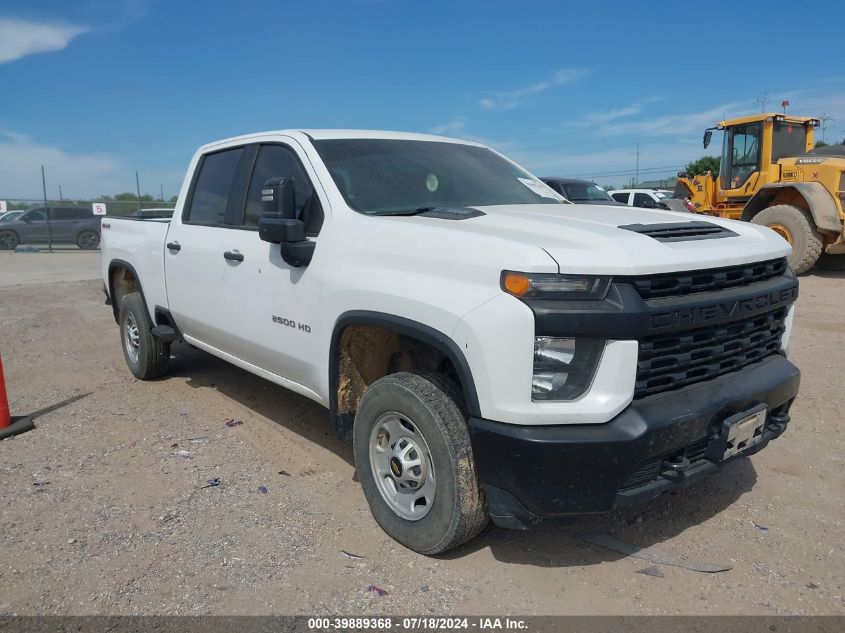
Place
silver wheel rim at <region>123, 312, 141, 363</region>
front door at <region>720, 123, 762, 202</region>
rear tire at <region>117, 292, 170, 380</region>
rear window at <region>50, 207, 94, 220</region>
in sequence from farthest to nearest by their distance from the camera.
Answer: rear window at <region>50, 207, 94, 220</region>, front door at <region>720, 123, 762, 202</region>, silver wheel rim at <region>123, 312, 141, 363</region>, rear tire at <region>117, 292, 170, 380</region>

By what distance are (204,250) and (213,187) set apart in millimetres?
541

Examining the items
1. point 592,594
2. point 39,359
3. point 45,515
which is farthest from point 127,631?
point 39,359

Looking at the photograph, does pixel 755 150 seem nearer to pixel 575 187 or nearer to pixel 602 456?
pixel 575 187

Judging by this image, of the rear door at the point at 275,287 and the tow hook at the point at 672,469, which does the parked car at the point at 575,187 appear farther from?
the tow hook at the point at 672,469

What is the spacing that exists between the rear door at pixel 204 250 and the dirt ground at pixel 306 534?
785mm

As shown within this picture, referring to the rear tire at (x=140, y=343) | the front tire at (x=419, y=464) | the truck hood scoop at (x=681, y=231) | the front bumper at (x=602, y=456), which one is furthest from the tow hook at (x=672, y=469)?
the rear tire at (x=140, y=343)

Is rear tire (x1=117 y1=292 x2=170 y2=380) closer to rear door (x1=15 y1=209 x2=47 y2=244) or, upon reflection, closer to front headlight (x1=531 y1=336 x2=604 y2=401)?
front headlight (x1=531 y1=336 x2=604 y2=401)

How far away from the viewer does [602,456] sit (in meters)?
2.56

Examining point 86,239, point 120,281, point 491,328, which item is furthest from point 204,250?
point 86,239

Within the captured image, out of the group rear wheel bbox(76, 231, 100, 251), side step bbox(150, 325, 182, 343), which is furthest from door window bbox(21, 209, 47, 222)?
side step bbox(150, 325, 182, 343)

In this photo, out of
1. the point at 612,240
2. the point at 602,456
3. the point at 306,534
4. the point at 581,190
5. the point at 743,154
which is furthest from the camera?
the point at 581,190

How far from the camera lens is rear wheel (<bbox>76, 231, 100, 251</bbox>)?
23.6 meters

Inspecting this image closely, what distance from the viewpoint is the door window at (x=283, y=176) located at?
3.69 metres

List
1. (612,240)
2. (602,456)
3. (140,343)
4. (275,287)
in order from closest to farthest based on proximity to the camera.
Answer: (602,456), (612,240), (275,287), (140,343)
